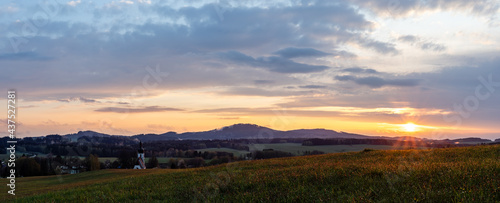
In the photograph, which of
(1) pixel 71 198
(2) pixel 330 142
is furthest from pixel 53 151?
(1) pixel 71 198

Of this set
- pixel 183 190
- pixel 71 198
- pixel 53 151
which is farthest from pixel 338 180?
pixel 53 151

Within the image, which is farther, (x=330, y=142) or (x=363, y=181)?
(x=330, y=142)

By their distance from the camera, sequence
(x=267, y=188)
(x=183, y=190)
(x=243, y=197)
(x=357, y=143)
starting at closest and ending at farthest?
(x=243, y=197) → (x=267, y=188) → (x=183, y=190) → (x=357, y=143)

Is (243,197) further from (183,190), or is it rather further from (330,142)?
(330,142)

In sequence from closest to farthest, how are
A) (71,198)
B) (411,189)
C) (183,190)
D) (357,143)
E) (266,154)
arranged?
(411,189) → (183,190) → (71,198) → (266,154) → (357,143)

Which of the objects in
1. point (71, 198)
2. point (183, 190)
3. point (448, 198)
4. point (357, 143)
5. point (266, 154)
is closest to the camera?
point (448, 198)

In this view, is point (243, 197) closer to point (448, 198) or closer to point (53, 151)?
point (448, 198)

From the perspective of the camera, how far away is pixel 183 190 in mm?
13234

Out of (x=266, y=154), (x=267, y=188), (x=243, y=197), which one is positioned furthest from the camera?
(x=266, y=154)

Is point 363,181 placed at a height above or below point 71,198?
above

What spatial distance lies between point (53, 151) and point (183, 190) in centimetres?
19599

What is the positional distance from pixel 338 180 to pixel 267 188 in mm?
2513

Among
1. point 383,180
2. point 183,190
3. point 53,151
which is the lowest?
point 53,151

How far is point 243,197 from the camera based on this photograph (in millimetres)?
10047
